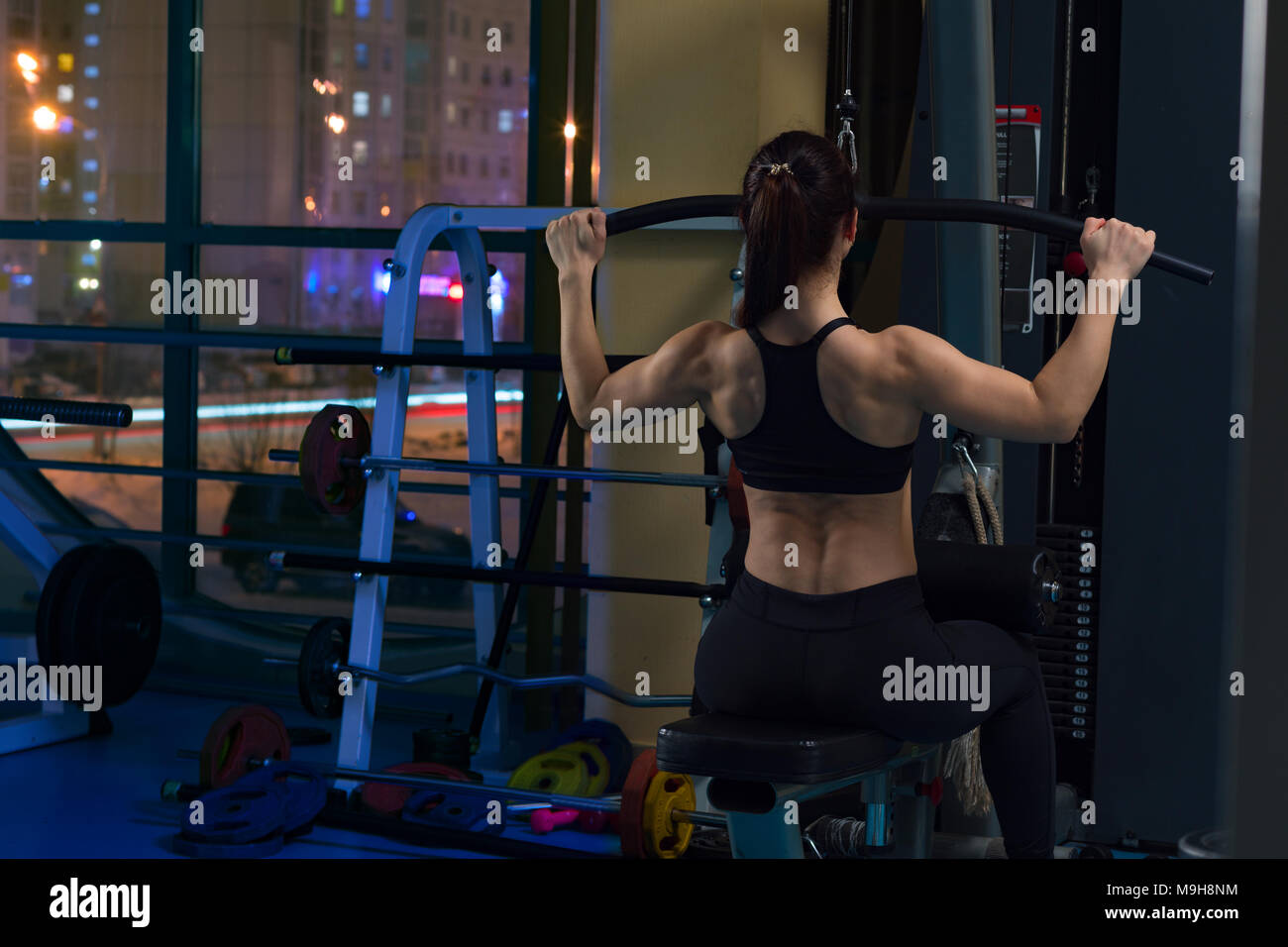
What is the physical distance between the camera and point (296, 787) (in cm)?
317

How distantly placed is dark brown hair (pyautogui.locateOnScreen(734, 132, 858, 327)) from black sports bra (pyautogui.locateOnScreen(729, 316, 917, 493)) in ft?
0.27

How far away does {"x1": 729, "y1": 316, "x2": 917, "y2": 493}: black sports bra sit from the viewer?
77.2 inches

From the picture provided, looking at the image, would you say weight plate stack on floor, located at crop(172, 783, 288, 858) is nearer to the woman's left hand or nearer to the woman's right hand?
the woman's left hand

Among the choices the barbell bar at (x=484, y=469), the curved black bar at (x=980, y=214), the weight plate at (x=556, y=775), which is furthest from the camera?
the weight plate at (x=556, y=775)

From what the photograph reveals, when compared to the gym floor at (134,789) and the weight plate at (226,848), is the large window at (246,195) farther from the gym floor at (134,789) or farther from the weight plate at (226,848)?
the weight plate at (226,848)

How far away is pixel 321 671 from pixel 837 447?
→ 1.79m

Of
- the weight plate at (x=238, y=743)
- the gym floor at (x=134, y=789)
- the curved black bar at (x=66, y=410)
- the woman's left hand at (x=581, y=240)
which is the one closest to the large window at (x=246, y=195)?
the gym floor at (x=134, y=789)

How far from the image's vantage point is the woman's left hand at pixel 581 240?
2.16 m

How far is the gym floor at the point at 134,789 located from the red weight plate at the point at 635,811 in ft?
1.11

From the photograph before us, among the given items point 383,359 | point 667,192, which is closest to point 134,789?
point 383,359

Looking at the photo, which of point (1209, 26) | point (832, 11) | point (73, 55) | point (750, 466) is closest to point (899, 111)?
point (832, 11)
